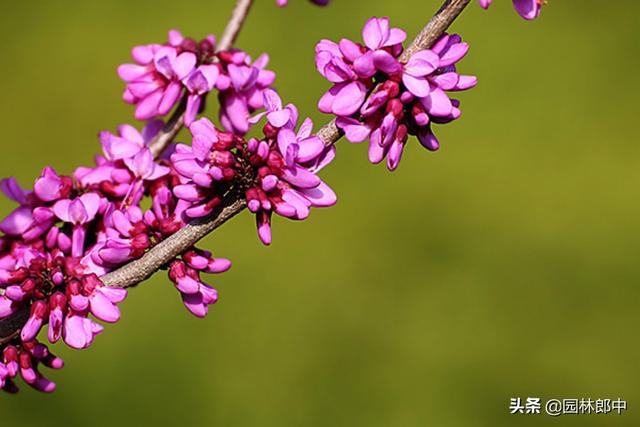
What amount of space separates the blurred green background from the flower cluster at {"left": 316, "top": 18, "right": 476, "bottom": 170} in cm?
227

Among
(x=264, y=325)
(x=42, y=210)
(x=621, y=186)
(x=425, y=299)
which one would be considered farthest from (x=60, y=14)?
(x=42, y=210)

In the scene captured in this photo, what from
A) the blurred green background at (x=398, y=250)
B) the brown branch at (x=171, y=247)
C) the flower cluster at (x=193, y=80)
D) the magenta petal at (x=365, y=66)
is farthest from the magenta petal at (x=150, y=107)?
the blurred green background at (x=398, y=250)

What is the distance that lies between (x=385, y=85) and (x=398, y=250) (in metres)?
2.72

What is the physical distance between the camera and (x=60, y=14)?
457 cm

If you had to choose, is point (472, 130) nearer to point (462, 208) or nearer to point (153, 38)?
point (462, 208)

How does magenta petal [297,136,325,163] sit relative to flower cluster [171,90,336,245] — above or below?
above

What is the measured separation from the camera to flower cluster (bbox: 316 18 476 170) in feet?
3.11

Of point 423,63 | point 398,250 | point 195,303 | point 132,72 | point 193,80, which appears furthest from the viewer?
point 398,250

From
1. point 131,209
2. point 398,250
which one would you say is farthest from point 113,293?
point 398,250

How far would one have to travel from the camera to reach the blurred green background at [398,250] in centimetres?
318

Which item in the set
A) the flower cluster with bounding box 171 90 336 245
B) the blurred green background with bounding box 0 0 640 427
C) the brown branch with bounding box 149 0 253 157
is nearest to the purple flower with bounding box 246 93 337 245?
the flower cluster with bounding box 171 90 336 245

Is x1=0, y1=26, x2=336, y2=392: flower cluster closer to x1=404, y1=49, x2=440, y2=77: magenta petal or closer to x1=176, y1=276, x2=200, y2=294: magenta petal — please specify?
x1=176, y1=276, x2=200, y2=294: magenta petal

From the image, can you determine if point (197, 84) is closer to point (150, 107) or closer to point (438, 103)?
point (150, 107)

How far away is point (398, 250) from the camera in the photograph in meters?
3.65
